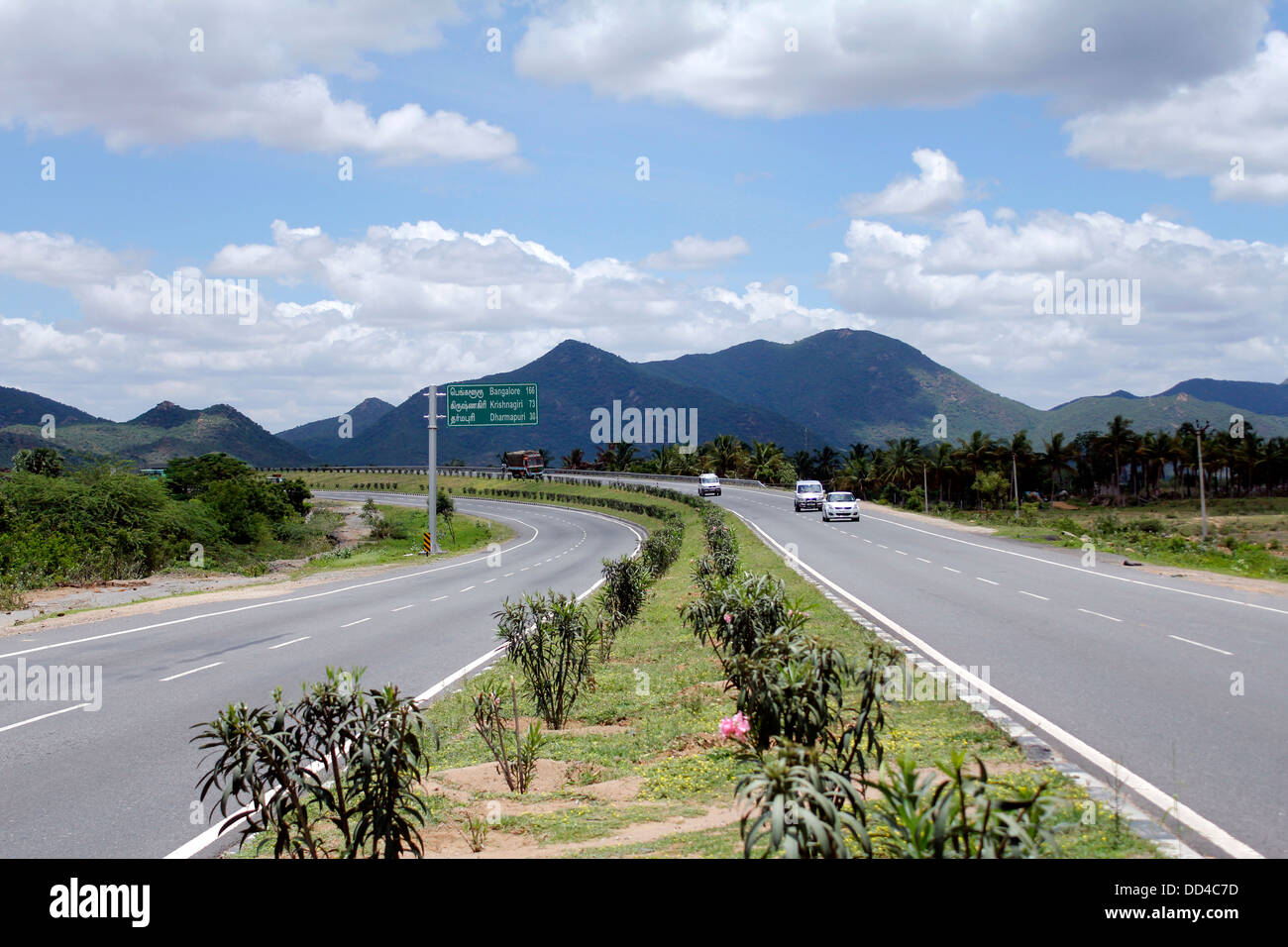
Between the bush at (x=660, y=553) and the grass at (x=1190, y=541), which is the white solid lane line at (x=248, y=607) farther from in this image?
the grass at (x=1190, y=541)

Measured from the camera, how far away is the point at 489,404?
40.8 meters

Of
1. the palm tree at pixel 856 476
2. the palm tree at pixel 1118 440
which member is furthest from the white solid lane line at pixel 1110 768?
the palm tree at pixel 1118 440

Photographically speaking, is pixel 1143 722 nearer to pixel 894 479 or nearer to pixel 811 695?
pixel 811 695

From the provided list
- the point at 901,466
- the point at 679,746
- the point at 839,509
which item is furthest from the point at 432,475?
the point at 901,466

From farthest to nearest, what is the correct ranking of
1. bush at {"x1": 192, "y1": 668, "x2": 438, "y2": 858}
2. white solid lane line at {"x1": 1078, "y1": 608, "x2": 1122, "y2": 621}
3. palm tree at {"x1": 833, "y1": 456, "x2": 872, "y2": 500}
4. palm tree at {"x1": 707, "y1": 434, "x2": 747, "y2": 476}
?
palm tree at {"x1": 833, "y1": 456, "x2": 872, "y2": 500}, palm tree at {"x1": 707, "y1": 434, "x2": 747, "y2": 476}, white solid lane line at {"x1": 1078, "y1": 608, "x2": 1122, "y2": 621}, bush at {"x1": 192, "y1": 668, "x2": 438, "y2": 858}

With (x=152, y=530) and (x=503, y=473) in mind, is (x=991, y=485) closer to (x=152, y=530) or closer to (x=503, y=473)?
(x=503, y=473)

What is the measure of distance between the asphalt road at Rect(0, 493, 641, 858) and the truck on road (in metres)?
72.2

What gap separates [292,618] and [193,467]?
45598mm

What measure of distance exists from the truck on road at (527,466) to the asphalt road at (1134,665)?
78.2 metres

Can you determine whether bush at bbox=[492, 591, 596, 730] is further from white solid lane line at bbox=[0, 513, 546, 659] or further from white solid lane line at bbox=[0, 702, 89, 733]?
white solid lane line at bbox=[0, 513, 546, 659]

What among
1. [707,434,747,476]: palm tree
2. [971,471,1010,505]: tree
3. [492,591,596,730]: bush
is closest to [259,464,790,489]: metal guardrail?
[707,434,747,476]: palm tree

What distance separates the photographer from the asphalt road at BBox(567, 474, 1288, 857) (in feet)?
20.8
